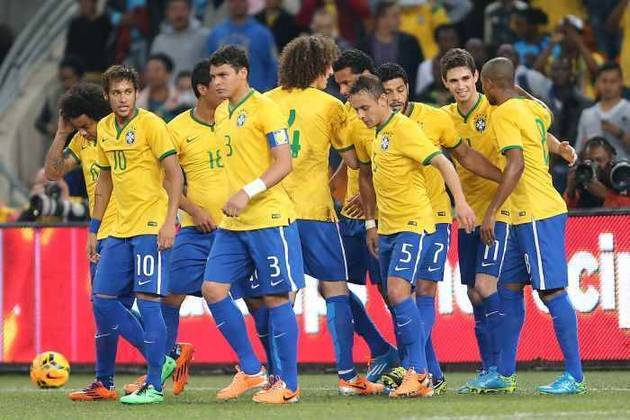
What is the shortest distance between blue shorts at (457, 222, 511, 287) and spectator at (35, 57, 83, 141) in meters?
8.25

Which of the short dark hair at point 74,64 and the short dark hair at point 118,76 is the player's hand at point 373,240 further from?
the short dark hair at point 74,64

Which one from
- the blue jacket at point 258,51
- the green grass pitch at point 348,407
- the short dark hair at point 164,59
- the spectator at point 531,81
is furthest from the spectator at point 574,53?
the green grass pitch at point 348,407

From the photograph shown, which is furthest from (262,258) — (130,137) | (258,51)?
(258,51)

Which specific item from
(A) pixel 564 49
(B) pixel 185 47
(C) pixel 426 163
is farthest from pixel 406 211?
(B) pixel 185 47

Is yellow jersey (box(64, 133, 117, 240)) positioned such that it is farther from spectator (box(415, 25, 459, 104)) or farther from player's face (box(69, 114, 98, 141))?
spectator (box(415, 25, 459, 104))

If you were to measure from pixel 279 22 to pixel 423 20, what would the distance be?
1.76m

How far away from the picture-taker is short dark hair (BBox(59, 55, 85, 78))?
60.8 ft

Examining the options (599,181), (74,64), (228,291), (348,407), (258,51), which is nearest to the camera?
(348,407)

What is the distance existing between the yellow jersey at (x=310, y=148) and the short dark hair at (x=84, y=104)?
1315 mm

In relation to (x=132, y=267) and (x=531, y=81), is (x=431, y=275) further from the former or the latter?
(x=531, y=81)

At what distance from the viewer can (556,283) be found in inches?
411

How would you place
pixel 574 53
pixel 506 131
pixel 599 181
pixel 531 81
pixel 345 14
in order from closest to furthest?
pixel 506 131 < pixel 599 181 < pixel 531 81 < pixel 574 53 < pixel 345 14

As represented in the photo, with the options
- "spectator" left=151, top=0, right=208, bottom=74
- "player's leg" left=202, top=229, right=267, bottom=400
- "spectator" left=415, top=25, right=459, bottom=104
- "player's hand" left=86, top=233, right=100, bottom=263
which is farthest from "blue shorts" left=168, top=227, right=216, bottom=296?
"spectator" left=151, top=0, right=208, bottom=74

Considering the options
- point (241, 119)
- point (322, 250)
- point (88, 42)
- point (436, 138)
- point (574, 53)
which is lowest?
point (322, 250)
